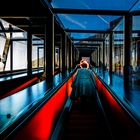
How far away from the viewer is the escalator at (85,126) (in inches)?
220

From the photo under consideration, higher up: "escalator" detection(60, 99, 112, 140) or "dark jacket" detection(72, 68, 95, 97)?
"dark jacket" detection(72, 68, 95, 97)

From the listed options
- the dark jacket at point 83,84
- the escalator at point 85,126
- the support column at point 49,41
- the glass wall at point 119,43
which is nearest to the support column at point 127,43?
the dark jacket at point 83,84

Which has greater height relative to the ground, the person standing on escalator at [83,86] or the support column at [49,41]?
the support column at [49,41]

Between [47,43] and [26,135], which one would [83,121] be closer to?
[47,43]

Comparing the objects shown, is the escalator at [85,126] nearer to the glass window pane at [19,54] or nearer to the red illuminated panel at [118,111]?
the red illuminated panel at [118,111]

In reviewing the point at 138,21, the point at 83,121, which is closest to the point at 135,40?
the point at 138,21

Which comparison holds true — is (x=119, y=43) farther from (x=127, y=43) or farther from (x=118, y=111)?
(x=118, y=111)

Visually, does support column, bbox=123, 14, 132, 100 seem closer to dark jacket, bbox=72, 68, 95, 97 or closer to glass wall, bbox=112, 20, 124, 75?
dark jacket, bbox=72, 68, 95, 97

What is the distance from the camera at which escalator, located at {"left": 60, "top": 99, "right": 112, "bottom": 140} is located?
220 inches

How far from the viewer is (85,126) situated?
6.65 m

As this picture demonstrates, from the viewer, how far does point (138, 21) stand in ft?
45.6

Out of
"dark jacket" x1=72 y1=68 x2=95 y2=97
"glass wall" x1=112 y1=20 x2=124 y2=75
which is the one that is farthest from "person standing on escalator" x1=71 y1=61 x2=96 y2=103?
"glass wall" x1=112 y1=20 x2=124 y2=75

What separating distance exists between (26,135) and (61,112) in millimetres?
4559

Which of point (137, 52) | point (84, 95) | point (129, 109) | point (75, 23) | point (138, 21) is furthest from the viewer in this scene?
point (137, 52)
